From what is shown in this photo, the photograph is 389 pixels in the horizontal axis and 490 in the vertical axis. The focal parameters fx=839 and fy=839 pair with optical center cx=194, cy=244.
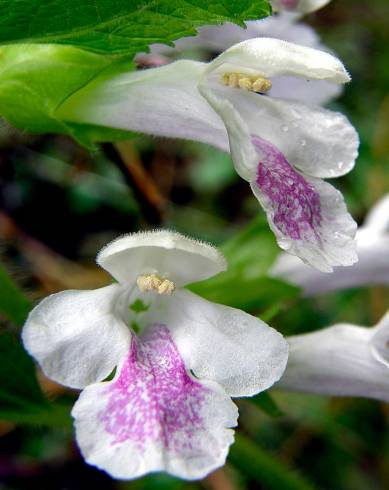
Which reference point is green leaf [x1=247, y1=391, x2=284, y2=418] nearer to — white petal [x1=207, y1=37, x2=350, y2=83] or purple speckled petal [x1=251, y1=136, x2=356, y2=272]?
purple speckled petal [x1=251, y1=136, x2=356, y2=272]

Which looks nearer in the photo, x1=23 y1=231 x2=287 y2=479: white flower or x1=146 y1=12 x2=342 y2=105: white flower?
x1=23 y1=231 x2=287 y2=479: white flower

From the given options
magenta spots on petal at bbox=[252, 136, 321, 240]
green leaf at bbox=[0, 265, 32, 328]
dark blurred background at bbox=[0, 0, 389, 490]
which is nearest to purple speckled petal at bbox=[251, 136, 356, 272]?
magenta spots on petal at bbox=[252, 136, 321, 240]

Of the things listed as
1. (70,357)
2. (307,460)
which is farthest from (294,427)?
(70,357)

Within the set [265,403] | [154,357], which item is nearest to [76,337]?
[154,357]

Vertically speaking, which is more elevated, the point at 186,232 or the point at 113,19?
the point at 113,19

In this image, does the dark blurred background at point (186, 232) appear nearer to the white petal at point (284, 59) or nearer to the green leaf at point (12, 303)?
the green leaf at point (12, 303)

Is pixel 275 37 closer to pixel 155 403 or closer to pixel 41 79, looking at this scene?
pixel 41 79
